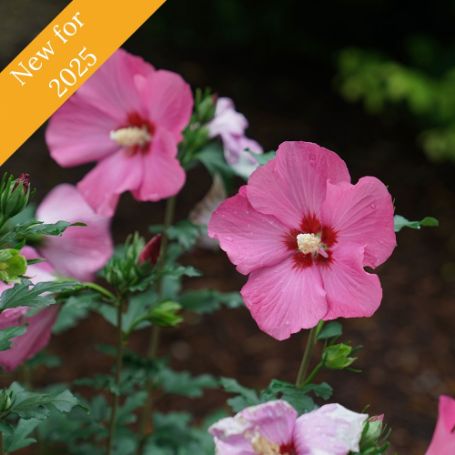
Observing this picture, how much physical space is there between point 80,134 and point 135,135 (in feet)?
0.34

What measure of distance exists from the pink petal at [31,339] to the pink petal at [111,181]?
17cm

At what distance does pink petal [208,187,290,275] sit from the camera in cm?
94

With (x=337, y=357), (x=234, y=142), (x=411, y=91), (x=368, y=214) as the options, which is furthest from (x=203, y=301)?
(x=411, y=91)

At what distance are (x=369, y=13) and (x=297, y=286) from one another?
3968 mm

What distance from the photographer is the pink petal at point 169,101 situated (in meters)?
1.19

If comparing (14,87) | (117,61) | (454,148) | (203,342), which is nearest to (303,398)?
(14,87)

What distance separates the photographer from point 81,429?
145 cm

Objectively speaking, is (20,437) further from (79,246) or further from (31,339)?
(79,246)

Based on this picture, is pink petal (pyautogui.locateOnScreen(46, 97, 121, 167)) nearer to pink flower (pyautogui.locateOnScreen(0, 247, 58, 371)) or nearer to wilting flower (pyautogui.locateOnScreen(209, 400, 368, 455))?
pink flower (pyautogui.locateOnScreen(0, 247, 58, 371))

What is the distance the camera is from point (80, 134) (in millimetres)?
1321

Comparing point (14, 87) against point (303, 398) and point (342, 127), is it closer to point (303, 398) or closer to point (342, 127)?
point (303, 398)

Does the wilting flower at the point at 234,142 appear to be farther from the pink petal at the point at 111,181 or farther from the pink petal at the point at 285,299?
the pink petal at the point at 285,299

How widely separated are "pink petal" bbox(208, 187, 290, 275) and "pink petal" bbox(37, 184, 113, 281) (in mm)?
311

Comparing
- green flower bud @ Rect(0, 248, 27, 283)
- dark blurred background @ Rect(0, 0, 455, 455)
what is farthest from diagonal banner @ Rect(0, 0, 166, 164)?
dark blurred background @ Rect(0, 0, 455, 455)
